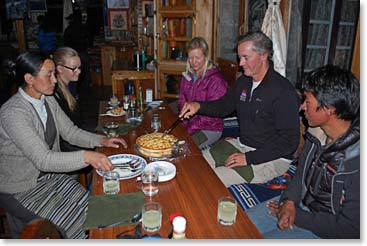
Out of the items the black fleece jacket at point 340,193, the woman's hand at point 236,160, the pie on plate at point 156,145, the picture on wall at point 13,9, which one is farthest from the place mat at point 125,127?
the picture on wall at point 13,9

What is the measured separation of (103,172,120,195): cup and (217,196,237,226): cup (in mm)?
518

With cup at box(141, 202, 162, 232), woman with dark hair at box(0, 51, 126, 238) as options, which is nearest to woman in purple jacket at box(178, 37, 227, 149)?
woman with dark hair at box(0, 51, 126, 238)

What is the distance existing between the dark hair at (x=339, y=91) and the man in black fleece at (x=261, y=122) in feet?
1.89

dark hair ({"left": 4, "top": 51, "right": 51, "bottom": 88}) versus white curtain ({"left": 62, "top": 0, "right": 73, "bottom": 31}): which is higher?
white curtain ({"left": 62, "top": 0, "right": 73, "bottom": 31})

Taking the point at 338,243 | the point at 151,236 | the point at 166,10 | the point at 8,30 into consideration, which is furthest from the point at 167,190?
the point at 8,30

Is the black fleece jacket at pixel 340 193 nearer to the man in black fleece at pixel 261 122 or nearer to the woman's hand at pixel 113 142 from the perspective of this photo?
the man in black fleece at pixel 261 122

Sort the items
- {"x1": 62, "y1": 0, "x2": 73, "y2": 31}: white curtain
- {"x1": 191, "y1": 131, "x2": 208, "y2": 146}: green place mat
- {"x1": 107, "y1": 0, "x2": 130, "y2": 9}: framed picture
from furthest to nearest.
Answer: {"x1": 62, "y1": 0, "x2": 73, "y2": 31}: white curtain → {"x1": 107, "y1": 0, "x2": 130, "y2": 9}: framed picture → {"x1": 191, "y1": 131, "x2": 208, "y2": 146}: green place mat

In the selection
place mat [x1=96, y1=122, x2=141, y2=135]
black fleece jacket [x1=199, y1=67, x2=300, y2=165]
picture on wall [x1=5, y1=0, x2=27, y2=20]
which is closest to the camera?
black fleece jacket [x1=199, y1=67, x2=300, y2=165]

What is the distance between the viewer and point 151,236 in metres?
1.22

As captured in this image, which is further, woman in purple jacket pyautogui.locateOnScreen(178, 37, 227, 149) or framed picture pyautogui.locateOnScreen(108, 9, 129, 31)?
framed picture pyautogui.locateOnScreen(108, 9, 129, 31)

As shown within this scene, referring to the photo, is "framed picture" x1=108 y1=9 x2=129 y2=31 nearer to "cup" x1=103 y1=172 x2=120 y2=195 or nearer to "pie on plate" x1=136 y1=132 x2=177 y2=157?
"pie on plate" x1=136 y1=132 x2=177 y2=157

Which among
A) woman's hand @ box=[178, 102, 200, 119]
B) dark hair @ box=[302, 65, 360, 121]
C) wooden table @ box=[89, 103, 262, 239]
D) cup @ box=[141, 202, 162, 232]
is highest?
dark hair @ box=[302, 65, 360, 121]

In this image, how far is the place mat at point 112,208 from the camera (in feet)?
4.27

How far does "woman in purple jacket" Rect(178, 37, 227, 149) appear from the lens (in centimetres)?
291
